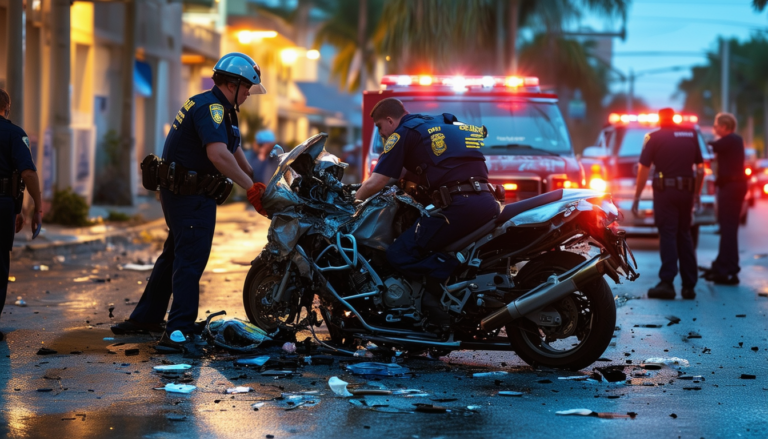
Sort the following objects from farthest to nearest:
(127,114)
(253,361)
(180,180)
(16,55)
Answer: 1. (127,114)
2. (16,55)
3. (180,180)
4. (253,361)

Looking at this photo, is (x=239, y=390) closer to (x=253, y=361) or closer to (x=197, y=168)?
(x=253, y=361)

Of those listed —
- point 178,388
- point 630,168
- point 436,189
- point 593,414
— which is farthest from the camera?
point 630,168

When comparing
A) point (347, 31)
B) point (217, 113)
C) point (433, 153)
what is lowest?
point (433, 153)

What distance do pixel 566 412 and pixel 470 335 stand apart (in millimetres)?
1415

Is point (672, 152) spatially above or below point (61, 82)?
below

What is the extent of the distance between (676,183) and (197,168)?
17.7ft

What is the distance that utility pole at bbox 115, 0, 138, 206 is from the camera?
2148cm

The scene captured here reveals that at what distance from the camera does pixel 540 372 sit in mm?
6523

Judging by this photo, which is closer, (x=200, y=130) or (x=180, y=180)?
(x=200, y=130)

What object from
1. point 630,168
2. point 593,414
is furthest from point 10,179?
point 630,168

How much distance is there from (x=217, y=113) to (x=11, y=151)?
1.77m

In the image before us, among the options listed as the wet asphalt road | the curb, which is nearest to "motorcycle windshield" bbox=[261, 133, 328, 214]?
the wet asphalt road

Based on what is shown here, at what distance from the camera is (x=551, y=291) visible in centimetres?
634

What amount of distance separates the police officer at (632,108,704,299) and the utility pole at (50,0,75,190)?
1076 cm
